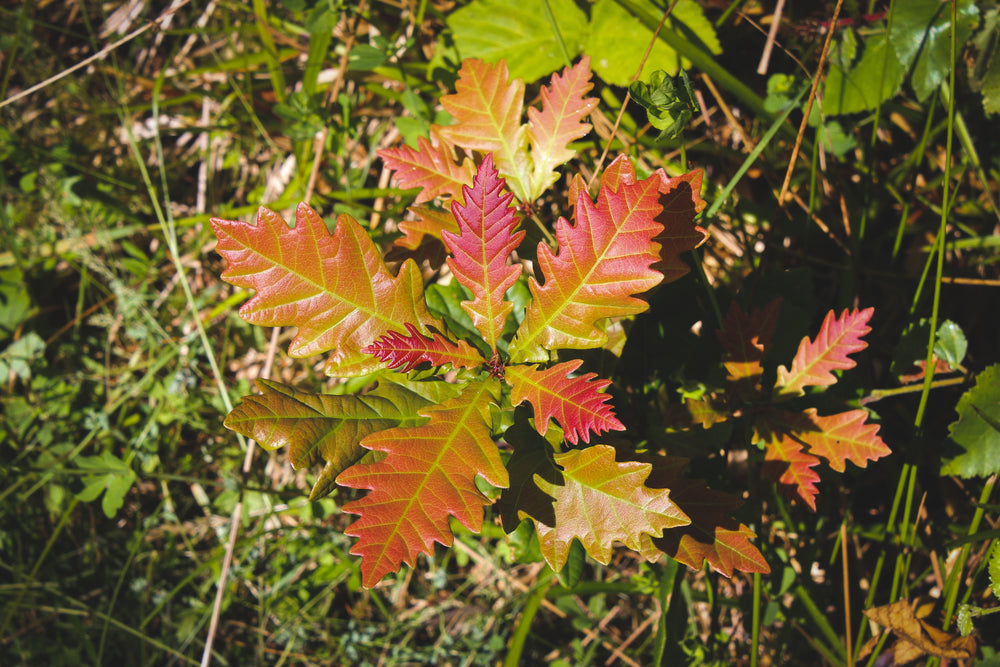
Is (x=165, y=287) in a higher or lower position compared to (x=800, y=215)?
lower

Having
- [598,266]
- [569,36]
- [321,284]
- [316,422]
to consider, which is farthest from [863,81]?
[316,422]

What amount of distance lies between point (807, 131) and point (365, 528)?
2.08m

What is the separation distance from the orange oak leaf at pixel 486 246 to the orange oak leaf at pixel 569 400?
0.49 feet

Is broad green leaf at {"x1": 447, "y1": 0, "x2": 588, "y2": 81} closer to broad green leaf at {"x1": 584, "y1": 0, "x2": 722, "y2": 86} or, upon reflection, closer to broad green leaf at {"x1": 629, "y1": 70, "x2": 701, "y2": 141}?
broad green leaf at {"x1": 584, "y1": 0, "x2": 722, "y2": 86}

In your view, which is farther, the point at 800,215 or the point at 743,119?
the point at 743,119

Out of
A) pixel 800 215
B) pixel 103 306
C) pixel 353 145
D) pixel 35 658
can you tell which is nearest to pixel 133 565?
pixel 35 658

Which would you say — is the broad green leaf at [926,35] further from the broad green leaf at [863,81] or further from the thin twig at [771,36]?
the thin twig at [771,36]

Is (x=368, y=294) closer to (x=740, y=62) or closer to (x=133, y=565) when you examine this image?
(x=740, y=62)

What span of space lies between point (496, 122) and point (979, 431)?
65.8 inches

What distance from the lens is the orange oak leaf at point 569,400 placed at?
1190mm

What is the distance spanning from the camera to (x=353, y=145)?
288 cm

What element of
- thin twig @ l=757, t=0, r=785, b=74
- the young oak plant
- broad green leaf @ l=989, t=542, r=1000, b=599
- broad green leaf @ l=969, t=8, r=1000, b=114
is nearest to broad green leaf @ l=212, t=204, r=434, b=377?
the young oak plant

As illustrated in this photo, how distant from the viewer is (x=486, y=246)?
1.31 m

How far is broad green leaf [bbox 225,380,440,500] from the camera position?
1.22 m
